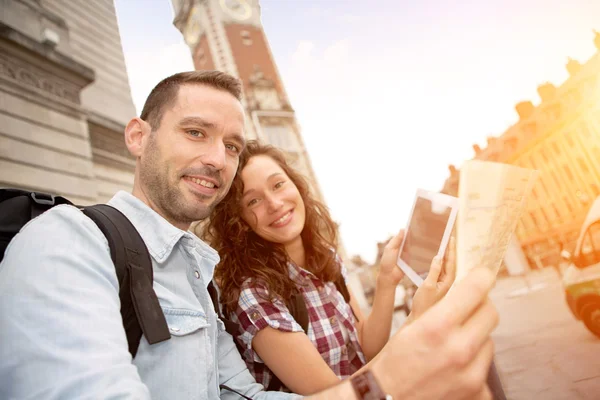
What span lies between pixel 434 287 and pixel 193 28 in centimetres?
1697

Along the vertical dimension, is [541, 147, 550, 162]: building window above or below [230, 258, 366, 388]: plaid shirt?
above

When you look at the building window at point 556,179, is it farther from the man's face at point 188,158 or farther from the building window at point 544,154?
the man's face at point 188,158

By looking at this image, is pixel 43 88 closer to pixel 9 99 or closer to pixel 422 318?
pixel 9 99

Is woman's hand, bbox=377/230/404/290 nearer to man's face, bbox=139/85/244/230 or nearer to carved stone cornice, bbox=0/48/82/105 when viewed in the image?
man's face, bbox=139/85/244/230

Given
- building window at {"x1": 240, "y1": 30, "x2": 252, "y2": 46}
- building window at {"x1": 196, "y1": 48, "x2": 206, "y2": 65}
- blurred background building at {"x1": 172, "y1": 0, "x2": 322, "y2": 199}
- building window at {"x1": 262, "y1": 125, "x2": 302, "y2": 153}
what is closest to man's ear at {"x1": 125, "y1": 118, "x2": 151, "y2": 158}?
blurred background building at {"x1": 172, "y1": 0, "x2": 322, "y2": 199}

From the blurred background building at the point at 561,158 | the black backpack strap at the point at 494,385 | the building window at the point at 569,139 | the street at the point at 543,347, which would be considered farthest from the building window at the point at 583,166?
the black backpack strap at the point at 494,385

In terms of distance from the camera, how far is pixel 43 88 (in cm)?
280

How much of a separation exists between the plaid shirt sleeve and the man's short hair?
758 mm

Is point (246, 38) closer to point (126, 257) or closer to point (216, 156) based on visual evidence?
point (216, 156)

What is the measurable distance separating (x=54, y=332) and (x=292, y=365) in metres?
0.76

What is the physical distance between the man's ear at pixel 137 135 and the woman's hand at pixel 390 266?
108cm

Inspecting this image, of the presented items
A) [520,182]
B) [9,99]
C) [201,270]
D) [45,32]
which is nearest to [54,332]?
[201,270]

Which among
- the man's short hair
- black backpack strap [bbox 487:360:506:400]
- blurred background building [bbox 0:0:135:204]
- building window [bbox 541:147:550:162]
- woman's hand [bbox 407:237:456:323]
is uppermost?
blurred background building [bbox 0:0:135:204]

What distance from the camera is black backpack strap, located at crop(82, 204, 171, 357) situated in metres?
0.73
